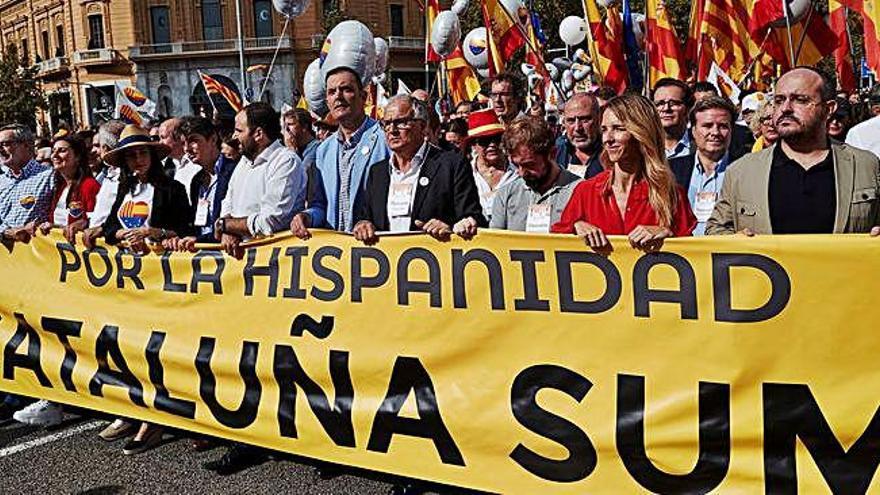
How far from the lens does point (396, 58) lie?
6669 centimetres

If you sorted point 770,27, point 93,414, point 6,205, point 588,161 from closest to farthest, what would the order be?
1. point 588,161
2. point 93,414
3. point 6,205
4. point 770,27

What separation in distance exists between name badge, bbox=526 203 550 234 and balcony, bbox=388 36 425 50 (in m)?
62.8

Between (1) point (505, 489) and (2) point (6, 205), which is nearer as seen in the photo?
(1) point (505, 489)

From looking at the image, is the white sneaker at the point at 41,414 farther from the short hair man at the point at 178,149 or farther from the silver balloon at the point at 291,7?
the silver balloon at the point at 291,7

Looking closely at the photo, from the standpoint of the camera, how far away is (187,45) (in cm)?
6316

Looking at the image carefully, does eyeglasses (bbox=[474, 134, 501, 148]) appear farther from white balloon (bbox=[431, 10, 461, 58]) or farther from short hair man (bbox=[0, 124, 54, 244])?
white balloon (bbox=[431, 10, 461, 58])

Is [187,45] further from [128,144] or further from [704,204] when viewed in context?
[704,204]

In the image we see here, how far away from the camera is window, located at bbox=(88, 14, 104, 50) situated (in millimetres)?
66250

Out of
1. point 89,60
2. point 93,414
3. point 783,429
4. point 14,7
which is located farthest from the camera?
point 14,7

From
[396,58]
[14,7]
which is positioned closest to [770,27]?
[396,58]

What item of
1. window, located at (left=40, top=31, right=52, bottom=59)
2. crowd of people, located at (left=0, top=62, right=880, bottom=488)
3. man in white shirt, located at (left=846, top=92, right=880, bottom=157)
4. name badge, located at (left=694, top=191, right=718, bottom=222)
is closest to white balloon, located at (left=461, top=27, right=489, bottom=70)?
crowd of people, located at (left=0, top=62, right=880, bottom=488)

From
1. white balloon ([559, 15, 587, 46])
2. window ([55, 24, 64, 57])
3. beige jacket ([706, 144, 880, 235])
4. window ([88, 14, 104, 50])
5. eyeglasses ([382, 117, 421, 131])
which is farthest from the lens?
window ([55, 24, 64, 57])

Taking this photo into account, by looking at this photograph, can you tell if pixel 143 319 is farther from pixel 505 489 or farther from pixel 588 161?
pixel 588 161

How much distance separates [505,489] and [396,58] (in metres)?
64.9
